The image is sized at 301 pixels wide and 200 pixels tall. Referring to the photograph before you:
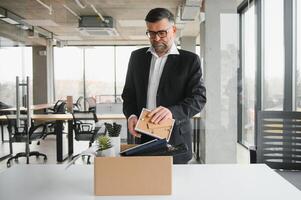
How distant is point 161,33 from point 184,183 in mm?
688

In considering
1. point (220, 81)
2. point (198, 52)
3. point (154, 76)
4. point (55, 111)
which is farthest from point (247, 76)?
point (154, 76)

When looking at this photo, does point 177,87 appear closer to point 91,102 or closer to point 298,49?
point 298,49

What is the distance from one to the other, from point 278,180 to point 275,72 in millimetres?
3369

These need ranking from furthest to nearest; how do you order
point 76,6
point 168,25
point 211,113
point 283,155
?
point 76,6, point 211,113, point 283,155, point 168,25

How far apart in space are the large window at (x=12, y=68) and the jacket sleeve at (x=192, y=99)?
4.61 meters

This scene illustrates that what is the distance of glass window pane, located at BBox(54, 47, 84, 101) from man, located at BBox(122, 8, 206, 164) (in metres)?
4.69

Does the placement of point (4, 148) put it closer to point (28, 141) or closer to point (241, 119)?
point (28, 141)

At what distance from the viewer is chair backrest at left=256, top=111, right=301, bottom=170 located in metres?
2.57

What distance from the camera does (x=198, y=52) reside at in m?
4.39

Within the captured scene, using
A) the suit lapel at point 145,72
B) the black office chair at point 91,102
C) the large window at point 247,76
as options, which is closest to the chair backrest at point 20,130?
the black office chair at point 91,102

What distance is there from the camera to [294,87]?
3.92 metres

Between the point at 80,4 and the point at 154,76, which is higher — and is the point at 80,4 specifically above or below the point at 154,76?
above

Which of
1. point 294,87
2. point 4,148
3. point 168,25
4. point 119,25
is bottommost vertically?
point 4,148

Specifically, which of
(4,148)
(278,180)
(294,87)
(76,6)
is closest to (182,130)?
(278,180)
